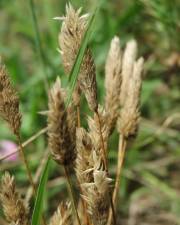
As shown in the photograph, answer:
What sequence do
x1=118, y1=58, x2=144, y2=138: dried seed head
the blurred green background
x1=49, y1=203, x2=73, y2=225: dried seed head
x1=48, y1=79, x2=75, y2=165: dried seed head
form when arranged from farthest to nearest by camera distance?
the blurred green background
x1=118, y1=58, x2=144, y2=138: dried seed head
x1=49, y1=203, x2=73, y2=225: dried seed head
x1=48, y1=79, x2=75, y2=165: dried seed head

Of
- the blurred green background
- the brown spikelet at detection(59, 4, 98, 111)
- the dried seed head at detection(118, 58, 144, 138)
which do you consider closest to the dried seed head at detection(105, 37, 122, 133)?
the dried seed head at detection(118, 58, 144, 138)

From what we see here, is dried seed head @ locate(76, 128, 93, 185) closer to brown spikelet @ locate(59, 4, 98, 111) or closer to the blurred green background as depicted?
brown spikelet @ locate(59, 4, 98, 111)

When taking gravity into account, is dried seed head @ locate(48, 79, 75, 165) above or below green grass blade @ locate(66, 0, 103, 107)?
below

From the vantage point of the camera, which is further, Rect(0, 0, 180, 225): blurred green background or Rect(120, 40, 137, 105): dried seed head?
Rect(0, 0, 180, 225): blurred green background

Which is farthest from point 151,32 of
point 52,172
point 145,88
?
point 52,172

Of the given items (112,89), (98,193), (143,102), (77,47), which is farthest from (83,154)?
(143,102)

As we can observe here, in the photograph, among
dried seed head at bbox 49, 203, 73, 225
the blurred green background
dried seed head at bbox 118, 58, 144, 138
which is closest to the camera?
dried seed head at bbox 49, 203, 73, 225
